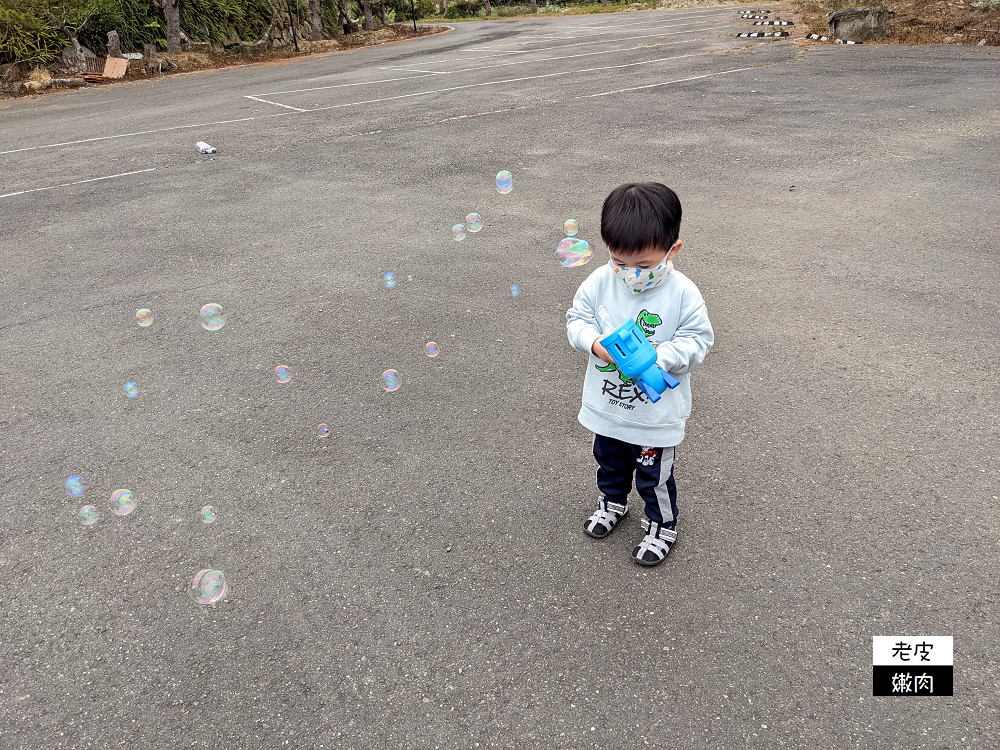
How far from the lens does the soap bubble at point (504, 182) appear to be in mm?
6573

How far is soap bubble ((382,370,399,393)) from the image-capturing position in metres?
4.43

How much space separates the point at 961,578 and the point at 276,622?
9.21 ft

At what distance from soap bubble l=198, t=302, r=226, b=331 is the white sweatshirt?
3.46 metres

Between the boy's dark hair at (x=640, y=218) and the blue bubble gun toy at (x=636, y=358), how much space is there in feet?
1.00

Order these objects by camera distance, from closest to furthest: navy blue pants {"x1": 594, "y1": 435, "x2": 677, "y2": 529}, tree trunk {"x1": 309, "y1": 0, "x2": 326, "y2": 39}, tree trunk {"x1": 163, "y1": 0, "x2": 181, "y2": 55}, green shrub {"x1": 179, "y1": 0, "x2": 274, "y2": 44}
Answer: navy blue pants {"x1": 594, "y1": 435, "x2": 677, "y2": 529}
tree trunk {"x1": 163, "y1": 0, "x2": 181, "y2": 55}
green shrub {"x1": 179, "y1": 0, "x2": 274, "y2": 44}
tree trunk {"x1": 309, "y1": 0, "x2": 326, "y2": 39}

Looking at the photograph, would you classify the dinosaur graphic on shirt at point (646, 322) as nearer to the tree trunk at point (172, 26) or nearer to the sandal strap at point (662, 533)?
the sandal strap at point (662, 533)

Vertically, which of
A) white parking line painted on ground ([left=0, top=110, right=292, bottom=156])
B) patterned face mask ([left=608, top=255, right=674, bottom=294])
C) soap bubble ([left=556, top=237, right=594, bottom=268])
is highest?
white parking line painted on ground ([left=0, top=110, right=292, bottom=156])

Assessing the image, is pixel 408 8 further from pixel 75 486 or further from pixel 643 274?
pixel 643 274

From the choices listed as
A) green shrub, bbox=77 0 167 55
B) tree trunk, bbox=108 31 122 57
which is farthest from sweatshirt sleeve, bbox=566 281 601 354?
green shrub, bbox=77 0 167 55

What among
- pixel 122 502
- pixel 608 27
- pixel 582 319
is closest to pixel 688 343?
pixel 582 319

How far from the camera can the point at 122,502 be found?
3.54 meters

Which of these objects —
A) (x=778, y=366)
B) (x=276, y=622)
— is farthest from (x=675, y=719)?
(x=778, y=366)

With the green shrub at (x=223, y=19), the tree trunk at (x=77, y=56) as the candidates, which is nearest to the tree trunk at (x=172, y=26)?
the green shrub at (x=223, y=19)

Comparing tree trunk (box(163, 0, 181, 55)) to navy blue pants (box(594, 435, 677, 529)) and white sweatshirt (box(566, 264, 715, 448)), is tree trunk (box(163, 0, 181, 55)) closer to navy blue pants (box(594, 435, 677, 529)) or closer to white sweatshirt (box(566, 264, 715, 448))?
white sweatshirt (box(566, 264, 715, 448))
